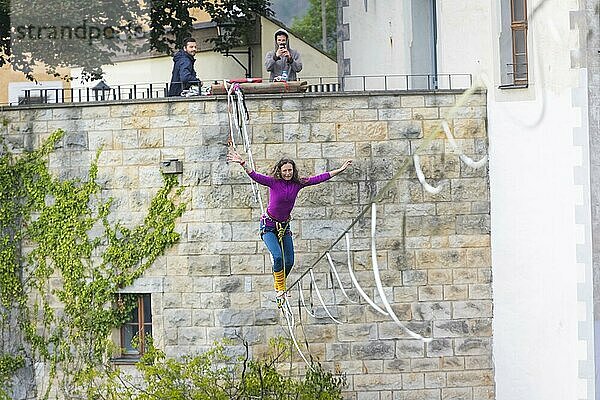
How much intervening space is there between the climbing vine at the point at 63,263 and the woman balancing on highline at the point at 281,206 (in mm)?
2231

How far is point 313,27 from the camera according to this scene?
38250mm

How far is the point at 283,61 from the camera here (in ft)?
54.9

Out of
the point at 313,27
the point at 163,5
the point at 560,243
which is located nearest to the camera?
the point at 560,243

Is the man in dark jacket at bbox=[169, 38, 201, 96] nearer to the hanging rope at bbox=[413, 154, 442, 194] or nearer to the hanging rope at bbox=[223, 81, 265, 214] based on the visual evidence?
the hanging rope at bbox=[223, 81, 265, 214]

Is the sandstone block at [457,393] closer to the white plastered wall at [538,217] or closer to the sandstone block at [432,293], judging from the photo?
the white plastered wall at [538,217]

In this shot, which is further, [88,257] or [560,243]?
[88,257]

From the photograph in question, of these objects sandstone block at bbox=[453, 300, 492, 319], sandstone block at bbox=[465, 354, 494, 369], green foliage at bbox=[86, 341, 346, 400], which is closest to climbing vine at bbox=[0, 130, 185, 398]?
green foliage at bbox=[86, 341, 346, 400]

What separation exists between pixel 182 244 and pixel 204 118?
50.9 inches

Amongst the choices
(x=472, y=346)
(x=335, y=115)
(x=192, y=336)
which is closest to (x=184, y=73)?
(x=335, y=115)

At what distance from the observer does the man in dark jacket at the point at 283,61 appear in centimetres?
1653

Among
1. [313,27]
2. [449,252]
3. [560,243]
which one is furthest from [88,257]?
[313,27]

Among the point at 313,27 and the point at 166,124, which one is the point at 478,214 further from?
the point at 313,27

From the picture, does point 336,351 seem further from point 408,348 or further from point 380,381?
point 408,348

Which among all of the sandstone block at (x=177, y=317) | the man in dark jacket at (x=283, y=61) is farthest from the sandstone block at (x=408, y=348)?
the man in dark jacket at (x=283, y=61)
